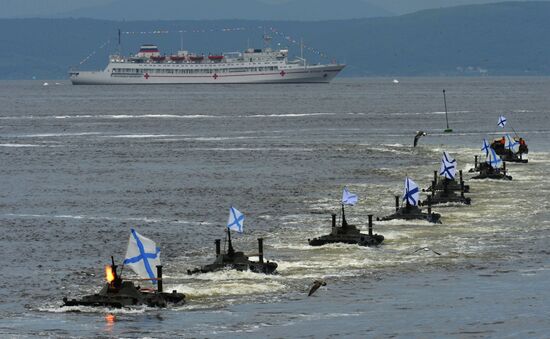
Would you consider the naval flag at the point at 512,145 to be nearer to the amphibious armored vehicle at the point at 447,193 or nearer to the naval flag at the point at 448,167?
the amphibious armored vehicle at the point at 447,193

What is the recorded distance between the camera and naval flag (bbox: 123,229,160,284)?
5034cm

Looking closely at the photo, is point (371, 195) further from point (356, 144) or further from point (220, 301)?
point (356, 144)

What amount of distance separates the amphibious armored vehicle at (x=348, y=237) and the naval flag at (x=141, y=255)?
16.3 meters

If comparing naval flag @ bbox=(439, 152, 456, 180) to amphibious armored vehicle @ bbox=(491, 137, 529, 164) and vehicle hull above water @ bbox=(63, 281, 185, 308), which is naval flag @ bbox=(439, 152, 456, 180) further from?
vehicle hull above water @ bbox=(63, 281, 185, 308)

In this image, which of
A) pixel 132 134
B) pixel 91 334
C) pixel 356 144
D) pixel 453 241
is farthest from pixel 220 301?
pixel 132 134

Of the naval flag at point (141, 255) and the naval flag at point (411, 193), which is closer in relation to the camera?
the naval flag at point (141, 255)

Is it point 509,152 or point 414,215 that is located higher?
point 509,152

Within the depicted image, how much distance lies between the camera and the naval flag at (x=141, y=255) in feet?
165

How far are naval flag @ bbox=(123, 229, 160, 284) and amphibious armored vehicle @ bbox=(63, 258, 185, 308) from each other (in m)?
0.48

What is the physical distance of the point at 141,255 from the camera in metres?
50.7

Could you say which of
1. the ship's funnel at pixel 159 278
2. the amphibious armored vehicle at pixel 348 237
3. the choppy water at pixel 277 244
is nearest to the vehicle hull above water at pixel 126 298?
the ship's funnel at pixel 159 278

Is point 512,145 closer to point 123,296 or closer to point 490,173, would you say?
point 490,173

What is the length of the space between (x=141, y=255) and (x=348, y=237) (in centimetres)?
1789

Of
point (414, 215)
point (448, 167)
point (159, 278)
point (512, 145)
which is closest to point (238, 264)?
point (159, 278)
